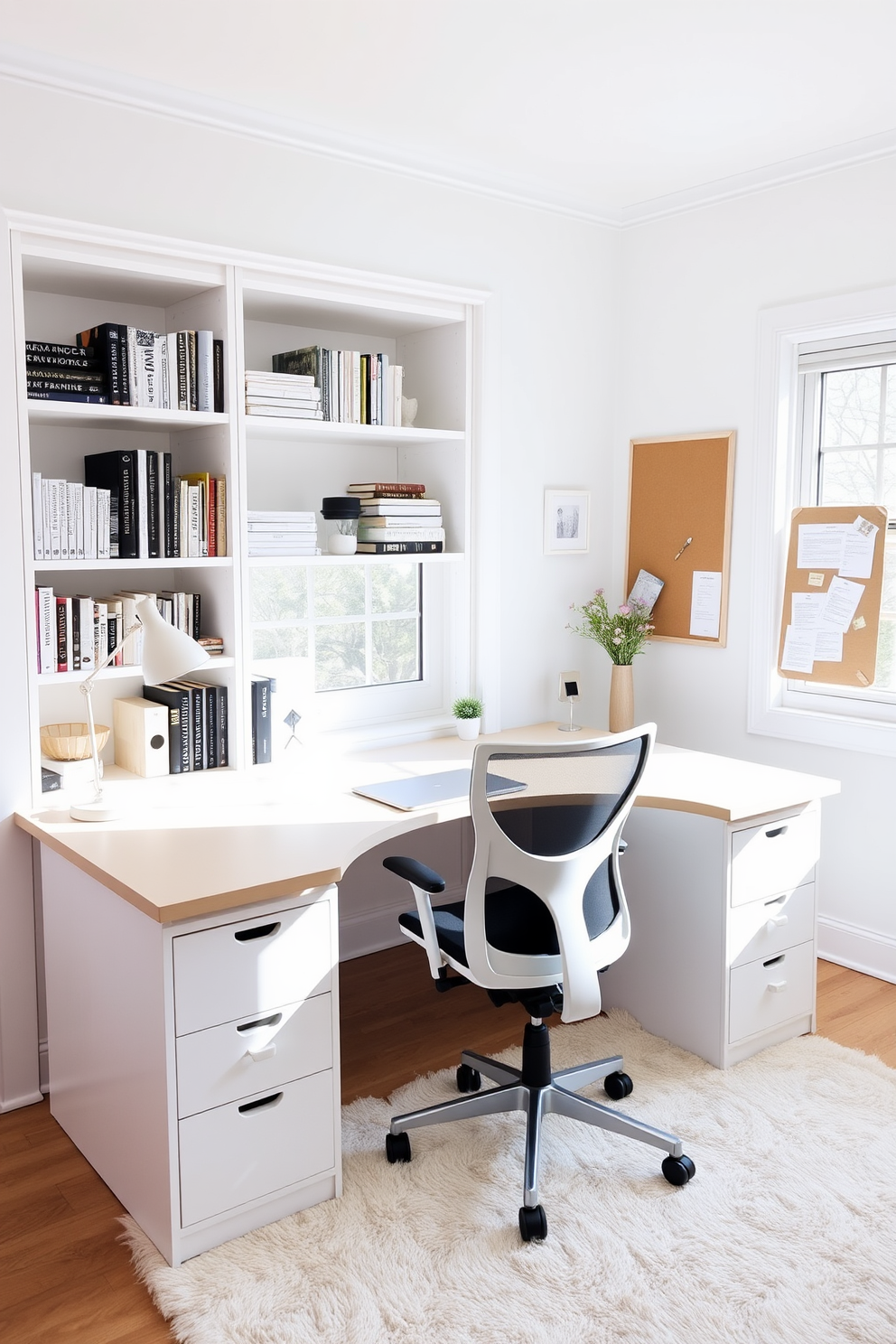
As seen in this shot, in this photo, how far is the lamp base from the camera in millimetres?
2477

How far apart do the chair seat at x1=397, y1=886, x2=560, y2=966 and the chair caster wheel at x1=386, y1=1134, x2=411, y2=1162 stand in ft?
1.48

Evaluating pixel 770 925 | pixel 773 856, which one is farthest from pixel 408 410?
pixel 770 925

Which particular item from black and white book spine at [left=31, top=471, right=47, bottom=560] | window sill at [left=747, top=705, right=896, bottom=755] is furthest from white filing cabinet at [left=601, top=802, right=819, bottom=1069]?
black and white book spine at [left=31, top=471, right=47, bottom=560]

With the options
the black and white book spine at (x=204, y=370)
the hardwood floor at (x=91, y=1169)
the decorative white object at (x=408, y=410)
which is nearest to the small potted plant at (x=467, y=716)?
the hardwood floor at (x=91, y=1169)

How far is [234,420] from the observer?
112 inches

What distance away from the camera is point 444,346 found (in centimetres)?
345

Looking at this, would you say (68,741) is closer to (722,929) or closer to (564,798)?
(564,798)

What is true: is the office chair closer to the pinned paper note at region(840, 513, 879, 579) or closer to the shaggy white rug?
the shaggy white rug

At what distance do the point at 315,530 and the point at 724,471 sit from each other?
54.6 inches

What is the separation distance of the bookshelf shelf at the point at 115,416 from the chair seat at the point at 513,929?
1425mm

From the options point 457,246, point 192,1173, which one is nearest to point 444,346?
point 457,246

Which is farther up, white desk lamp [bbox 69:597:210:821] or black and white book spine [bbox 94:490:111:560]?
black and white book spine [bbox 94:490:111:560]

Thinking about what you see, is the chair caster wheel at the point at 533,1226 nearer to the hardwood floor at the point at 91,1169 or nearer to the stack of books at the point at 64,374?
the hardwood floor at the point at 91,1169

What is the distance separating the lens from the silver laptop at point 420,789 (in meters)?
2.63
